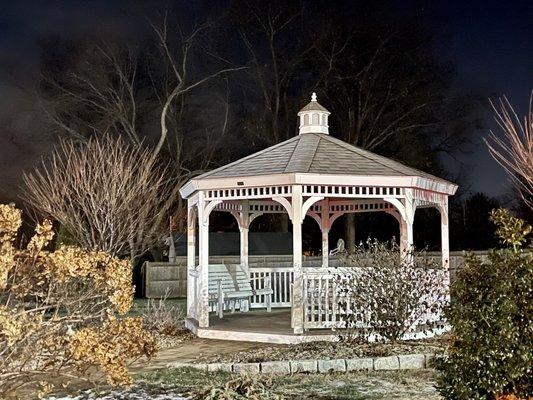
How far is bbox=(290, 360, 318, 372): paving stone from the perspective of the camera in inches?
364

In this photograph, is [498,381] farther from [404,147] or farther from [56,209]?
[404,147]

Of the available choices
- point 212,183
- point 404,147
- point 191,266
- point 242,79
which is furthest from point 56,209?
point 404,147

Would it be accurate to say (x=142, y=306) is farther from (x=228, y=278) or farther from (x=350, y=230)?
(x=350, y=230)

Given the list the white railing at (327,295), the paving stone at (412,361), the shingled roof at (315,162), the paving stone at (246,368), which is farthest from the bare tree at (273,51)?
the paving stone at (246,368)

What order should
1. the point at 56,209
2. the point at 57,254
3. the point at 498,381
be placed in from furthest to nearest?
the point at 56,209, the point at 57,254, the point at 498,381

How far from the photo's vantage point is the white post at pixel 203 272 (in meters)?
12.7

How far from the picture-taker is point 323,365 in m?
9.29

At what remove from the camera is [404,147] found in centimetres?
3045

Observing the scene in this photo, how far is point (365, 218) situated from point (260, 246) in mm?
6253

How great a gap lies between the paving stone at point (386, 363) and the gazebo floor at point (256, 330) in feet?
6.04

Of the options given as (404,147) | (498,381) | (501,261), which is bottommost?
(498,381)

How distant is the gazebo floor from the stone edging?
1.85 metres

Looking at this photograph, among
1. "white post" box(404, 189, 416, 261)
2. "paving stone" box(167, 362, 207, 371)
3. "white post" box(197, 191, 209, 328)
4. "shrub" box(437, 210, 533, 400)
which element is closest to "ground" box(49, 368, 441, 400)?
"paving stone" box(167, 362, 207, 371)

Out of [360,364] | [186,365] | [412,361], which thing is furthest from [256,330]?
[412,361]
